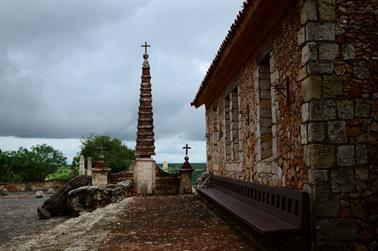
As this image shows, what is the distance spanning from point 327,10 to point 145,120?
14090mm

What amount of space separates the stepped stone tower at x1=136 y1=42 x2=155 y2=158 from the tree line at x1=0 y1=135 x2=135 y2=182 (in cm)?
3216

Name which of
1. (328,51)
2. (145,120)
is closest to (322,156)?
(328,51)

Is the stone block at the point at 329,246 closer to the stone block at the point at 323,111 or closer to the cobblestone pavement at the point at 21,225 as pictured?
the stone block at the point at 323,111

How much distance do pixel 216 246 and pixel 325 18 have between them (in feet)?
11.1

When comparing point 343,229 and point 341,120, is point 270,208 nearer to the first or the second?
point 343,229

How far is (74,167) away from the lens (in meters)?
54.7

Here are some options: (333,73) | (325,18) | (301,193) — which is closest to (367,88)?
(333,73)

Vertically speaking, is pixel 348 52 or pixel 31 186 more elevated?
pixel 348 52

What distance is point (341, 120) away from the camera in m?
4.96

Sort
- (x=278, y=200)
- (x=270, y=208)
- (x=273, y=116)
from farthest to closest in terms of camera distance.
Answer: (x=273, y=116), (x=270, y=208), (x=278, y=200)

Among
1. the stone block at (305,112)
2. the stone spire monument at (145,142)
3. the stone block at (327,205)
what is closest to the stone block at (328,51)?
the stone block at (305,112)

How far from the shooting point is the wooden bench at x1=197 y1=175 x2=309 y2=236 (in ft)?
15.9

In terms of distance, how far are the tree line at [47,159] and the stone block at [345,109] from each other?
46.3m

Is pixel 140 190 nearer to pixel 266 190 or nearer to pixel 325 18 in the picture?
pixel 266 190
